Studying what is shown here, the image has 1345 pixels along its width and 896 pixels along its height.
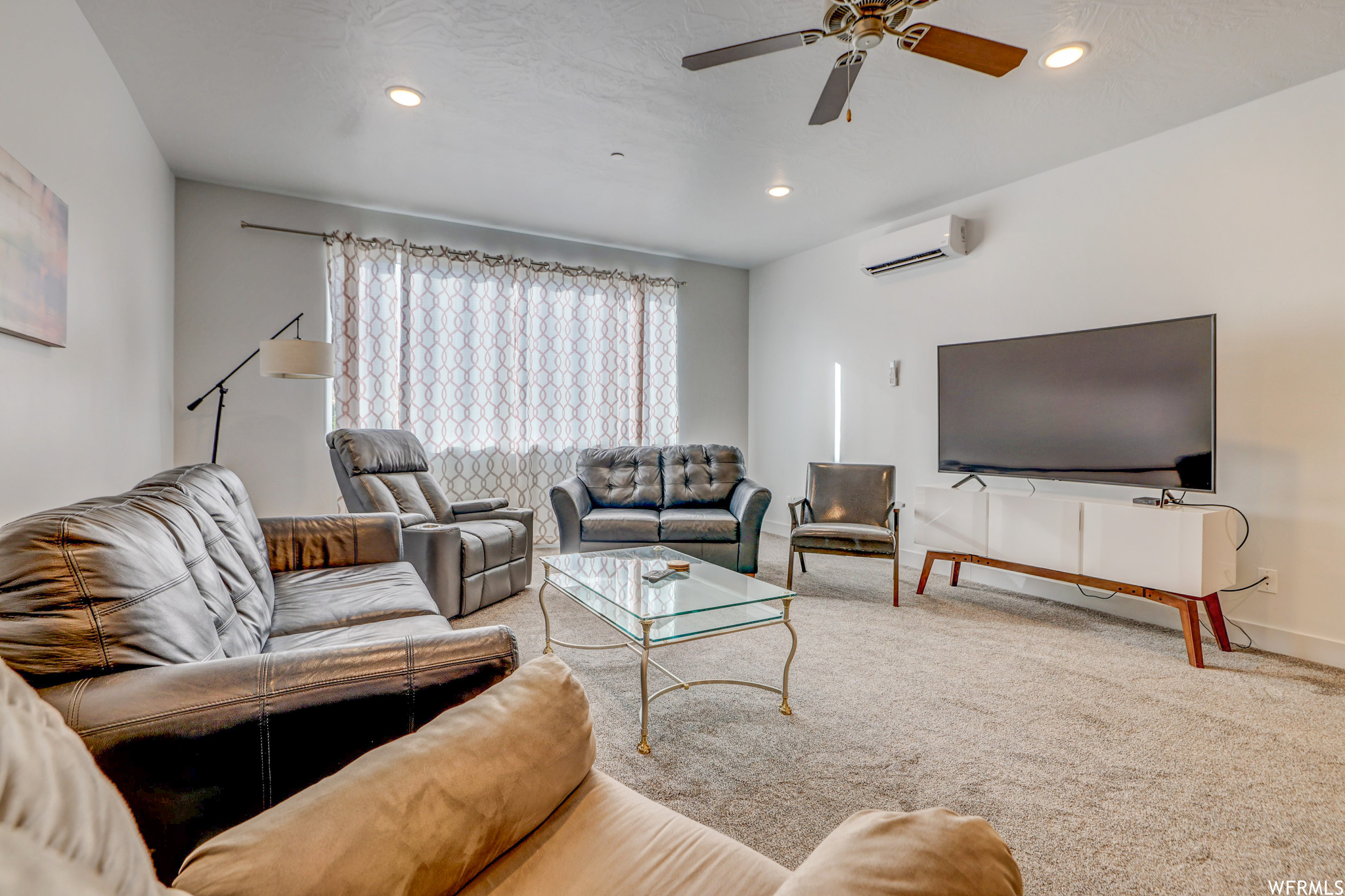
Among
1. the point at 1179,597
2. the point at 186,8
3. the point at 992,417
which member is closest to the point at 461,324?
the point at 186,8

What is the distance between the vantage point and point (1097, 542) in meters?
3.08

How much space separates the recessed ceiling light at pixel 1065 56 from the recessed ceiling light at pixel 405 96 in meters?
2.75

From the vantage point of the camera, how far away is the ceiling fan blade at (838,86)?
7.00 feet

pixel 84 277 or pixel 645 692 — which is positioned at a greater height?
pixel 84 277

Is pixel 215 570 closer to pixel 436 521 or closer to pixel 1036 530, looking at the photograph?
pixel 436 521

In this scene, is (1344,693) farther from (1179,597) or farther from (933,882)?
(933,882)

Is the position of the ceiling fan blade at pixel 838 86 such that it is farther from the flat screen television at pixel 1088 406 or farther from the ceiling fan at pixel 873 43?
the flat screen television at pixel 1088 406

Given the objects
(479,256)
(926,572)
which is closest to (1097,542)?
(926,572)

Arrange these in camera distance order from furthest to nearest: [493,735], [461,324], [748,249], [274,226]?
[748,249] → [461,324] → [274,226] → [493,735]

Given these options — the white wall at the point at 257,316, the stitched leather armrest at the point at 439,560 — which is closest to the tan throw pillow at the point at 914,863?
the stitched leather armrest at the point at 439,560

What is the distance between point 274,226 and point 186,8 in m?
2.02

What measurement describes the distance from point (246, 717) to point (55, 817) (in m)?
0.70

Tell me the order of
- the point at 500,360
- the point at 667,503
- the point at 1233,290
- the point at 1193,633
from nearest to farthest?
the point at 1193,633 → the point at 1233,290 → the point at 667,503 → the point at 500,360

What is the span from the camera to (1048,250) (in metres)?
3.74
